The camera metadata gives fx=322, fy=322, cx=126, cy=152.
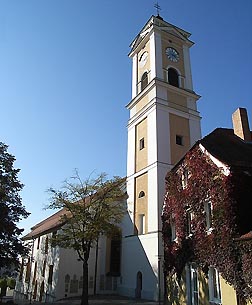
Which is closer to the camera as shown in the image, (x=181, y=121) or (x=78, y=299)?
(x=78, y=299)

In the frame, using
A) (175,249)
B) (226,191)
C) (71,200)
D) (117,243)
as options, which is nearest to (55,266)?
(117,243)

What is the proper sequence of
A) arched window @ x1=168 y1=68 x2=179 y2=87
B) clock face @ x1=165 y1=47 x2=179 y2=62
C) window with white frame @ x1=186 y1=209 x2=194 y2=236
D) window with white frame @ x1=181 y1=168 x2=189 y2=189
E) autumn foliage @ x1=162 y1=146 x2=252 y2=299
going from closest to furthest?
autumn foliage @ x1=162 y1=146 x2=252 y2=299, window with white frame @ x1=186 y1=209 x2=194 y2=236, window with white frame @ x1=181 y1=168 x2=189 y2=189, arched window @ x1=168 y1=68 x2=179 y2=87, clock face @ x1=165 y1=47 x2=179 y2=62

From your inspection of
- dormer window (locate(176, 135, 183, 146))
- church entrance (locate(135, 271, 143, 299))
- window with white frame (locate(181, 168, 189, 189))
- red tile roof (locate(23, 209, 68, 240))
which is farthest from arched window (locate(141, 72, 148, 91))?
church entrance (locate(135, 271, 143, 299))

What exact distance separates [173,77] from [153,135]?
9.06 meters

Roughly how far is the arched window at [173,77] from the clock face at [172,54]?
157 centimetres

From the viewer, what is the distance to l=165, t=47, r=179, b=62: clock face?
3750 cm

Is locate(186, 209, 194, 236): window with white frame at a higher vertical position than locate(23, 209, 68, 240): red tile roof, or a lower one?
lower

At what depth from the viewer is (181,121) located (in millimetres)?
33531

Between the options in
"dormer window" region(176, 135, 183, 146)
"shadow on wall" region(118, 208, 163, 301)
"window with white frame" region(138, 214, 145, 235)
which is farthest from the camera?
"dormer window" region(176, 135, 183, 146)

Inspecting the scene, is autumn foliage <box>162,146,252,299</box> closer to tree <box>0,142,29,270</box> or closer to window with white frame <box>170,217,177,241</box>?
window with white frame <box>170,217,177,241</box>

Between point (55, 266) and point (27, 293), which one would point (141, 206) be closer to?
point (55, 266)

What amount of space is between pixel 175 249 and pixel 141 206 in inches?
436

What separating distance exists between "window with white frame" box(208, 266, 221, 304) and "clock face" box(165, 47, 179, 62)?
27258mm

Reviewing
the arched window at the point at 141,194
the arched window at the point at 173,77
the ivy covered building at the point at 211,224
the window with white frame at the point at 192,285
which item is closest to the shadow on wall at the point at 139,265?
the arched window at the point at 141,194
